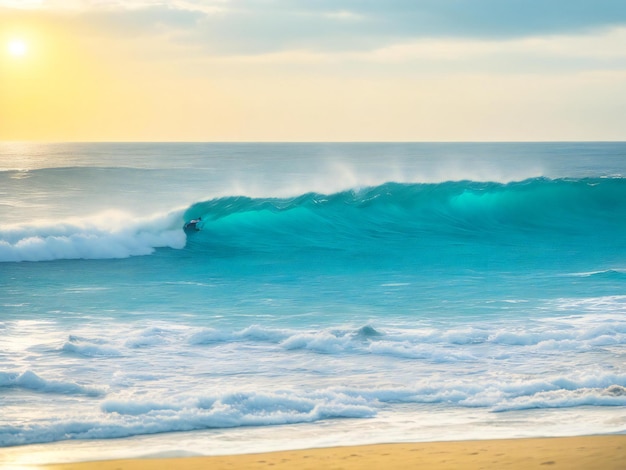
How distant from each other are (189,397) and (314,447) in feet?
5.19

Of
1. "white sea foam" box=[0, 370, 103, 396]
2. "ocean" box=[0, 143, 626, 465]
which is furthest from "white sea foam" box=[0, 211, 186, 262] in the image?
"white sea foam" box=[0, 370, 103, 396]

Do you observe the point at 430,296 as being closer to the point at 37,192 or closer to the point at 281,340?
the point at 281,340

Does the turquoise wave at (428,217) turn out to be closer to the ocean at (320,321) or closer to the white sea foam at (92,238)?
the ocean at (320,321)

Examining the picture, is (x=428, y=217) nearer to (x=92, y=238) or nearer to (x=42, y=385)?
(x=92, y=238)

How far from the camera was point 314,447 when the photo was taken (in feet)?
20.8

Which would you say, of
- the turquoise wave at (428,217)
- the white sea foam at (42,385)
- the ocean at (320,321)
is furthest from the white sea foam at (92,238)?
the white sea foam at (42,385)

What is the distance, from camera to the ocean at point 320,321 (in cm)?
698

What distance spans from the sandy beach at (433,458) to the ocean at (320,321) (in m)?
0.23

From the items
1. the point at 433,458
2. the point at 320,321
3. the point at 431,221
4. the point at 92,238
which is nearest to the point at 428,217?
the point at 431,221

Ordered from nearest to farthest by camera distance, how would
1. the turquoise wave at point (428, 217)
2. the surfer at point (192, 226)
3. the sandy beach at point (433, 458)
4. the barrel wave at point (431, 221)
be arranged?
the sandy beach at point (433, 458)
the barrel wave at point (431, 221)
the turquoise wave at point (428, 217)
the surfer at point (192, 226)

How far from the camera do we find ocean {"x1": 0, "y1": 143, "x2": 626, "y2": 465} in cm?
698

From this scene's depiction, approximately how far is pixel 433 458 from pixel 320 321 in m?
5.17

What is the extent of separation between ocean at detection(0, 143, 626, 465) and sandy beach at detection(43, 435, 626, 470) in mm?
225

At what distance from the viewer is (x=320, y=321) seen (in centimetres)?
1108
